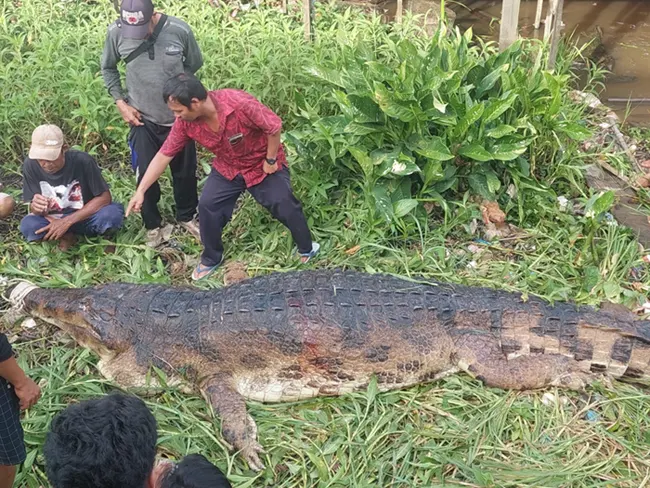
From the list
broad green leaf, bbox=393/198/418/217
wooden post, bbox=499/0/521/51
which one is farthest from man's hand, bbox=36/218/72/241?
wooden post, bbox=499/0/521/51

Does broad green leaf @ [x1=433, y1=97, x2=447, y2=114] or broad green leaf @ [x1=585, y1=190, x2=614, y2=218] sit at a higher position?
broad green leaf @ [x1=433, y1=97, x2=447, y2=114]

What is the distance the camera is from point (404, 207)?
4.28 meters

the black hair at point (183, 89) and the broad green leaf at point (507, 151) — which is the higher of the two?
the black hair at point (183, 89)

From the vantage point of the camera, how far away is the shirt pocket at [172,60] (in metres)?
4.20

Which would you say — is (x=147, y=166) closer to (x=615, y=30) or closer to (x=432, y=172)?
(x=432, y=172)

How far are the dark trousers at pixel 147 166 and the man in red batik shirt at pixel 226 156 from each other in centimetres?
47

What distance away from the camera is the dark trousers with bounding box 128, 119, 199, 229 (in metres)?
4.37

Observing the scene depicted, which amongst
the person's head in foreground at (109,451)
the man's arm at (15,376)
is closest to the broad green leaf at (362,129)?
the man's arm at (15,376)

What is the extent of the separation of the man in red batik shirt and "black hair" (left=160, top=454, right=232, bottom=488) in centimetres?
220

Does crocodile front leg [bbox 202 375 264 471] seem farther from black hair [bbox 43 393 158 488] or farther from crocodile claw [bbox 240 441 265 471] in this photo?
black hair [bbox 43 393 158 488]

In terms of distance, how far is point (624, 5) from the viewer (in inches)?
356

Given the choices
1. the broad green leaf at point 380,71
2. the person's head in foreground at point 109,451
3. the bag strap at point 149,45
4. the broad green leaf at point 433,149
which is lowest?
the broad green leaf at point 433,149

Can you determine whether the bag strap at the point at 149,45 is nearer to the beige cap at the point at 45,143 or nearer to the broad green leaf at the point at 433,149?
the beige cap at the point at 45,143

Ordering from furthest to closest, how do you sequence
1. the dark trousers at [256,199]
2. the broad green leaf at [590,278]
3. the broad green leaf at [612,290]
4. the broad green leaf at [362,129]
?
1. the broad green leaf at [362,129]
2. the dark trousers at [256,199]
3. the broad green leaf at [590,278]
4. the broad green leaf at [612,290]
